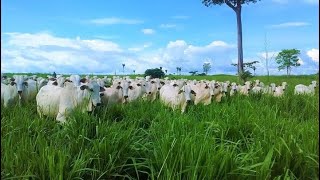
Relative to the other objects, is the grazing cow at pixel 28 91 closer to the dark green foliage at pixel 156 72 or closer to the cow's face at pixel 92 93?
the cow's face at pixel 92 93

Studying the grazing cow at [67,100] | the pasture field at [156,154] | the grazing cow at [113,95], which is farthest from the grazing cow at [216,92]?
the pasture field at [156,154]

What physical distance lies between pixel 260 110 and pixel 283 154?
Result: 9.04 ft

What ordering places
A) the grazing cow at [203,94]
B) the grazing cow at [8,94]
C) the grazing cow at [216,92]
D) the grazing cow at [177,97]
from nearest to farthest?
the grazing cow at [8,94]
the grazing cow at [177,97]
the grazing cow at [203,94]
the grazing cow at [216,92]

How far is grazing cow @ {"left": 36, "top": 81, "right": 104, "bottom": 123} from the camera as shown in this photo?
22.8 ft

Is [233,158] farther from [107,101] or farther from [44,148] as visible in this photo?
[107,101]

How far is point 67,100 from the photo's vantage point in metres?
7.21

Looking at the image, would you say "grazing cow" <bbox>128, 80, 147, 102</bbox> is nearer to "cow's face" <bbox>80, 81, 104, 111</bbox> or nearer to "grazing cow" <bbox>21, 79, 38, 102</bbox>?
"grazing cow" <bbox>21, 79, 38, 102</bbox>

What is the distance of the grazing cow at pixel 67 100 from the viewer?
22.8ft

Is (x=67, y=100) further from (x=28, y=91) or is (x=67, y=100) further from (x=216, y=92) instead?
(x=216, y=92)

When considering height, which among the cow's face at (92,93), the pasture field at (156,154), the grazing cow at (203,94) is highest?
the cow's face at (92,93)

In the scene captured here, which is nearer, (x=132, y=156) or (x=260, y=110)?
(x=132, y=156)

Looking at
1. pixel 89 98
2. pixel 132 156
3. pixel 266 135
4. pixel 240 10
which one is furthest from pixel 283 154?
pixel 240 10

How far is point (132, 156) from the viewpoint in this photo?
4340 mm

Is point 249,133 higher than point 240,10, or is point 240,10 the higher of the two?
point 240,10
